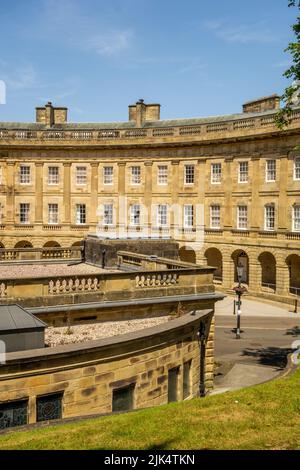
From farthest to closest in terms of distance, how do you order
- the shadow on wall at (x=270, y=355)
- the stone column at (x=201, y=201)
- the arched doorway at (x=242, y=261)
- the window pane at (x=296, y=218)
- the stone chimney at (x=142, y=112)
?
the stone chimney at (x=142, y=112)
the stone column at (x=201, y=201)
the arched doorway at (x=242, y=261)
the window pane at (x=296, y=218)
the shadow on wall at (x=270, y=355)

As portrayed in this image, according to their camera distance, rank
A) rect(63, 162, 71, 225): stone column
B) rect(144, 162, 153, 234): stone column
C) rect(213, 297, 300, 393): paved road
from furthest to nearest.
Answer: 1. rect(63, 162, 71, 225): stone column
2. rect(144, 162, 153, 234): stone column
3. rect(213, 297, 300, 393): paved road

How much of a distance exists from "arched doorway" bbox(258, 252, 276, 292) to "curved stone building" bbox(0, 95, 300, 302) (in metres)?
0.09

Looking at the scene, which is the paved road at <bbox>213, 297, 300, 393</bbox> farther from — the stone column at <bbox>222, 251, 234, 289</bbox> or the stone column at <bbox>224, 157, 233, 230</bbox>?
the stone column at <bbox>224, 157, 233, 230</bbox>

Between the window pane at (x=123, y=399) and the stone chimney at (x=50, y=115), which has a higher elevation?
the stone chimney at (x=50, y=115)

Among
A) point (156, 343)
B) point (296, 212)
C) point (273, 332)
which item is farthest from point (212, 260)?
point (156, 343)

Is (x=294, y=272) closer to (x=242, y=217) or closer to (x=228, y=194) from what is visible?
(x=242, y=217)

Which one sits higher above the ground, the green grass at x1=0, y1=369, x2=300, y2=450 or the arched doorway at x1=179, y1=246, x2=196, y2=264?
the arched doorway at x1=179, y1=246, x2=196, y2=264

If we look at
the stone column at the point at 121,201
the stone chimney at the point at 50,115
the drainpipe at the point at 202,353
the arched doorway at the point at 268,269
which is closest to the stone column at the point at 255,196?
the arched doorway at the point at 268,269

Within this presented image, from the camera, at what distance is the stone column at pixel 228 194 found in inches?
1778

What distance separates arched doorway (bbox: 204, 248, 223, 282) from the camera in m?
47.6

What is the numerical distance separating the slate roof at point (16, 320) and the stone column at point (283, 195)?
3086 cm

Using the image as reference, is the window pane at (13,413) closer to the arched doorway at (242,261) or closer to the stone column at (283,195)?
the stone column at (283,195)

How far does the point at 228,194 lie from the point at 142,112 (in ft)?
43.5

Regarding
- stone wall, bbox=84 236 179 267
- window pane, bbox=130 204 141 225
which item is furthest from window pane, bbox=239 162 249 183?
stone wall, bbox=84 236 179 267
